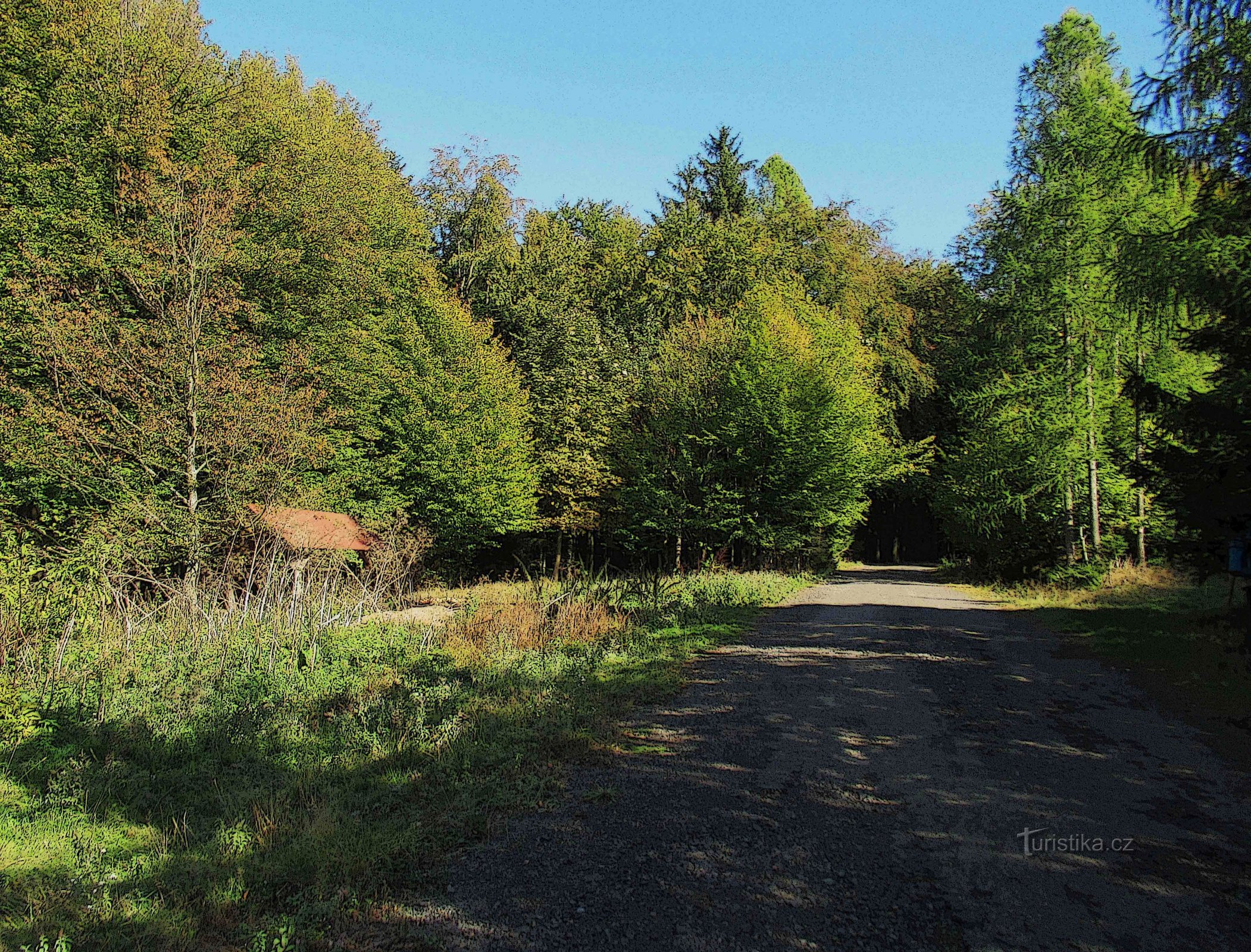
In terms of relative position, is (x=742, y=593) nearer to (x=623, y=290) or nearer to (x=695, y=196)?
(x=623, y=290)

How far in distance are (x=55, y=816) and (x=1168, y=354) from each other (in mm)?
20710

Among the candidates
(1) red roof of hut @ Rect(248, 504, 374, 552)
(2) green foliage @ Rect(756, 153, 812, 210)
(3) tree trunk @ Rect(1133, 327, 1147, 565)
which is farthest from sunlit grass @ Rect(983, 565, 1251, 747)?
(2) green foliage @ Rect(756, 153, 812, 210)

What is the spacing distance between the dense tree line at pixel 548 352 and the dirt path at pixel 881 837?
14.4ft

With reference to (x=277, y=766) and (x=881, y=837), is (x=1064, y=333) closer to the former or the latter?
(x=881, y=837)

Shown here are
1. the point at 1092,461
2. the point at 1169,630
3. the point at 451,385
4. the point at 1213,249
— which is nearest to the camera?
the point at 1213,249

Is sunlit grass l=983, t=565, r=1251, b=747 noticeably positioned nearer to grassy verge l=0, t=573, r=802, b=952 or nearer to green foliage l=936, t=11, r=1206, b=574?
green foliage l=936, t=11, r=1206, b=574

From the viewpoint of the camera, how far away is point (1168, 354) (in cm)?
1695

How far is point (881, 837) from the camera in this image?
4.43m

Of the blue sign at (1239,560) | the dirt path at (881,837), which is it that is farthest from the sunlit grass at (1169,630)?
the dirt path at (881,837)

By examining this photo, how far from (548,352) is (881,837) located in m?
31.5

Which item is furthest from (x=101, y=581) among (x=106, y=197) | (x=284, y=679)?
(x=106, y=197)

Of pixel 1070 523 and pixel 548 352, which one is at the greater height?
pixel 548 352

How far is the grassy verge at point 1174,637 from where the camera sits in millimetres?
6887

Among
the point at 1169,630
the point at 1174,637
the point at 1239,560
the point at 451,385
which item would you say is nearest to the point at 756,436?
the point at 451,385
